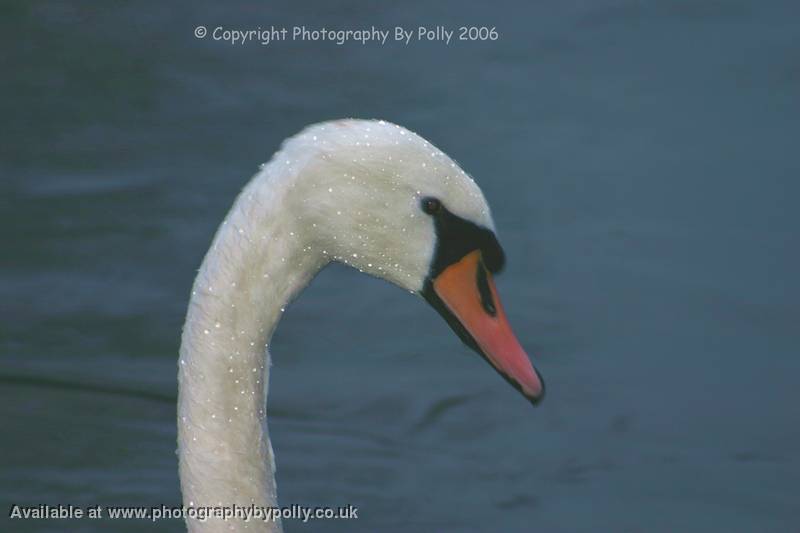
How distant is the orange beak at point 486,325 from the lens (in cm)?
441

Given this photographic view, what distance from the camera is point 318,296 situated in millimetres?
7793

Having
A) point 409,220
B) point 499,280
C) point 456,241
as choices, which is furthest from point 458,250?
point 499,280

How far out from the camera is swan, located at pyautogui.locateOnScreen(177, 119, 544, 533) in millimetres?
3941

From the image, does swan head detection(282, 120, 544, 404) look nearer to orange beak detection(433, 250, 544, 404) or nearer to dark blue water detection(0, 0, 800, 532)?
orange beak detection(433, 250, 544, 404)

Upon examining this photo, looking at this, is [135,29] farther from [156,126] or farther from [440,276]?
[440,276]

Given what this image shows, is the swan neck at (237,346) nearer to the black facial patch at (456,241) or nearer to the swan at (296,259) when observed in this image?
the swan at (296,259)

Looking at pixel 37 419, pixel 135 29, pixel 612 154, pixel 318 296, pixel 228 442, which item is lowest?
pixel 228 442

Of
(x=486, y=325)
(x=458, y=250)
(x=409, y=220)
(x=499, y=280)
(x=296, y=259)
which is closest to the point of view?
(x=296, y=259)

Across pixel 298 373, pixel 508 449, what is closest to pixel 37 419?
pixel 298 373

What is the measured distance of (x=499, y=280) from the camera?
7.89 meters

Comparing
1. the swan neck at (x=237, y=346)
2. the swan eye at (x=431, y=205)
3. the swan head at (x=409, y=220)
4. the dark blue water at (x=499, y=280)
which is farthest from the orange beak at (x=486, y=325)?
the dark blue water at (x=499, y=280)

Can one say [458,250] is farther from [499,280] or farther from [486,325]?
[499,280]

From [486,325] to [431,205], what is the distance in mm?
492

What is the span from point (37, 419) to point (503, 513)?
207 centimetres
